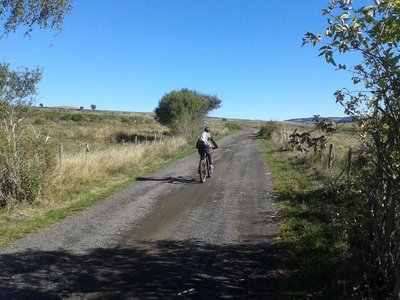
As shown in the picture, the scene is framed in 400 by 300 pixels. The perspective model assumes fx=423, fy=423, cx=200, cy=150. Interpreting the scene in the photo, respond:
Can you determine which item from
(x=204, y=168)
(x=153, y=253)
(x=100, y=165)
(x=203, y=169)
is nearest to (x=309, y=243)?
(x=153, y=253)

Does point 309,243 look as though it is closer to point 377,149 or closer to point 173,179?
point 377,149

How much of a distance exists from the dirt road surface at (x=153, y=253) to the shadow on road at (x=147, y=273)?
0.01 metres

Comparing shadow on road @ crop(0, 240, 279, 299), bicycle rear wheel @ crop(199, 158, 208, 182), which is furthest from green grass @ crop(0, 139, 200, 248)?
bicycle rear wheel @ crop(199, 158, 208, 182)

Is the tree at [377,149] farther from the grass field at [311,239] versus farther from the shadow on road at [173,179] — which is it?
the shadow on road at [173,179]

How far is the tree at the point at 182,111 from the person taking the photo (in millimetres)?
38469

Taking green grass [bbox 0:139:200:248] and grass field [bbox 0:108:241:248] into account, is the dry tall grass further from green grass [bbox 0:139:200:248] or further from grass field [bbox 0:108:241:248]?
green grass [bbox 0:139:200:248]

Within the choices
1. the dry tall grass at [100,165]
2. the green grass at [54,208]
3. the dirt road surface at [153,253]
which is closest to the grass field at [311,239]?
the dirt road surface at [153,253]

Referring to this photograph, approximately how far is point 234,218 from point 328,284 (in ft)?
13.5

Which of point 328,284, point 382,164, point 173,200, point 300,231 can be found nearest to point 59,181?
point 173,200

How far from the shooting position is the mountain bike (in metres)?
14.9

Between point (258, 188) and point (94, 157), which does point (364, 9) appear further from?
point (94, 157)

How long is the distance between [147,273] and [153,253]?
3.02ft

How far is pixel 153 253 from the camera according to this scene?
6.82 m

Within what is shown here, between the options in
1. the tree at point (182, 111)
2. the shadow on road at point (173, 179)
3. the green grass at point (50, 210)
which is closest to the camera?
the green grass at point (50, 210)
